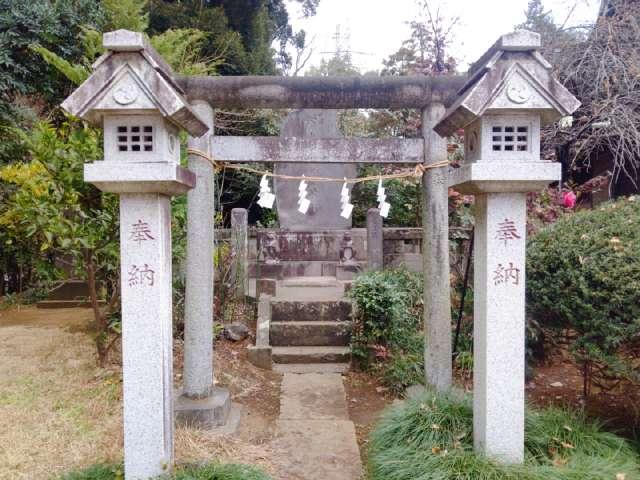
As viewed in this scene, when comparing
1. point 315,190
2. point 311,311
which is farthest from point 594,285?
Answer: point 315,190

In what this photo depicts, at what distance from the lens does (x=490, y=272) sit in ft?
10.1

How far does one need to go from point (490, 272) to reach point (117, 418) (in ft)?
11.4

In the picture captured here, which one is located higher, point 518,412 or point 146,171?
point 146,171

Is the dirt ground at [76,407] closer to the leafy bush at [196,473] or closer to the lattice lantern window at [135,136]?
the leafy bush at [196,473]

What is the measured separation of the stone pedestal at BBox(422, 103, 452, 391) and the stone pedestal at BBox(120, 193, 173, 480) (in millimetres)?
2546

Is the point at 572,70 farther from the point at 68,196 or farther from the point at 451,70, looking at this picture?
the point at 68,196

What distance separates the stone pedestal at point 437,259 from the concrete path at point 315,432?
105 cm

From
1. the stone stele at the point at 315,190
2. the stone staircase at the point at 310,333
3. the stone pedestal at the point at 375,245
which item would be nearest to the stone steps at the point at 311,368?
the stone staircase at the point at 310,333

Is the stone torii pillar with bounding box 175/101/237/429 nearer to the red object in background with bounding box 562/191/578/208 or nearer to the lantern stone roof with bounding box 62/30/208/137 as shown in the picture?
the lantern stone roof with bounding box 62/30/208/137

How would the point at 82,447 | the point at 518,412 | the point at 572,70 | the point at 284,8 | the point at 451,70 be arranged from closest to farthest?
the point at 518,412 < the point at 82,447 < the point at 572,70 < the point at 451,70 < the point at 284,8

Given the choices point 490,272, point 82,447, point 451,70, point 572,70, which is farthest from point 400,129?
point 82,447

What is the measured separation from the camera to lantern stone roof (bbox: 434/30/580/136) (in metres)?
2.89

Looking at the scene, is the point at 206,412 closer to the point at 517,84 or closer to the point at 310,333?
the point at 310,333

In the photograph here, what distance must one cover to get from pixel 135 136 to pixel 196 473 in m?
2.25
